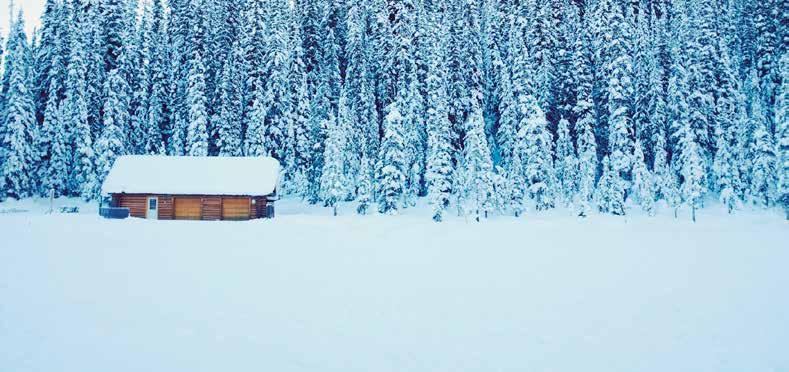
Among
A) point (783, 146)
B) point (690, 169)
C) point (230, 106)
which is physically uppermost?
point (230, 106)

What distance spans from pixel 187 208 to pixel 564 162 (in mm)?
31582

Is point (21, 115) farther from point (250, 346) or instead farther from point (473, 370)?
point (473, 370)

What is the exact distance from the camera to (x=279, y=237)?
79.5ft

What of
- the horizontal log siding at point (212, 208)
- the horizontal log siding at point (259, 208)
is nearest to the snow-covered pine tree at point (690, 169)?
the horizontal log siding at point (259, 208)

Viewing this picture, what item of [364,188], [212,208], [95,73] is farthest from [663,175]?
[95,73]

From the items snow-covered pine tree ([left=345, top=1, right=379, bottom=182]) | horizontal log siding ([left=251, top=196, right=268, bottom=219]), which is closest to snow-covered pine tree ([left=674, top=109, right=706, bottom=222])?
snow-covered pine tree ([left=345, top=1, right=379, bottom=182])

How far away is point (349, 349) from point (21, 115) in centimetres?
4589

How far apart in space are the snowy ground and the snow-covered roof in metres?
10.5

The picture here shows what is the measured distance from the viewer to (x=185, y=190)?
110ft

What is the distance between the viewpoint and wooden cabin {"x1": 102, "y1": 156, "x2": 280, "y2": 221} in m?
33.4

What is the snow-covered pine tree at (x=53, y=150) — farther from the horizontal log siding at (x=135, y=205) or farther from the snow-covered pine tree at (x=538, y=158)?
the snow-covered pine tree at (x=538, y=158)

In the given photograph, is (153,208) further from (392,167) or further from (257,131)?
(392,167)

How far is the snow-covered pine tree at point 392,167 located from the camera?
126 ft

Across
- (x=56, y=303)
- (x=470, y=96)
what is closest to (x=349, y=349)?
(x=56, y=303)
